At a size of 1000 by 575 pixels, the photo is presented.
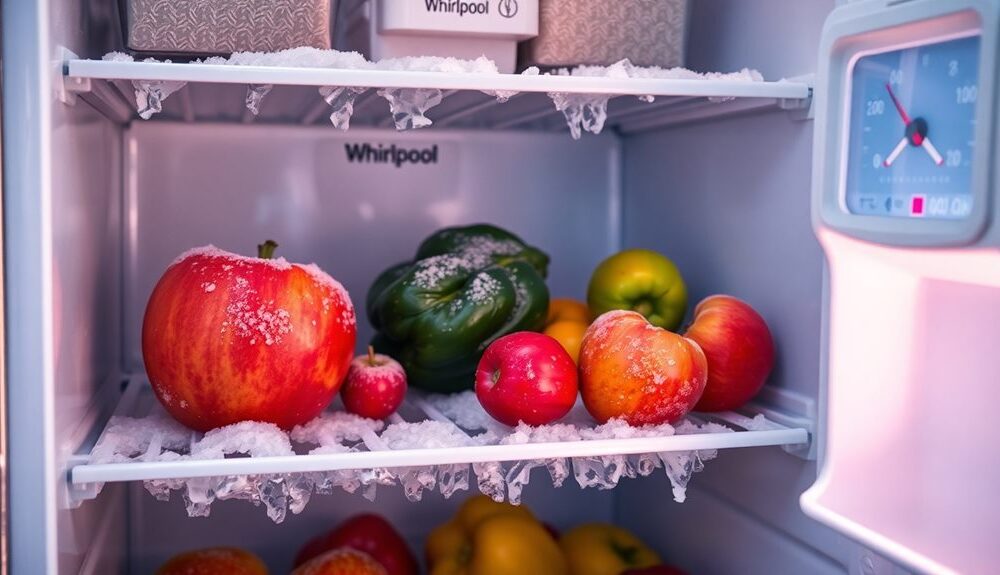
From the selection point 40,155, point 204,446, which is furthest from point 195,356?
point 40,155

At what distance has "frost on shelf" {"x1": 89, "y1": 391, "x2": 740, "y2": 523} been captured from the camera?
979 mm

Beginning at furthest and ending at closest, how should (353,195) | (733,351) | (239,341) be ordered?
(353,195) → (733,351) → (239,341)

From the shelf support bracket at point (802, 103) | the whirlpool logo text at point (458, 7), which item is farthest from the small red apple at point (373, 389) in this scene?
the shelf support bracket at point (802, 103)

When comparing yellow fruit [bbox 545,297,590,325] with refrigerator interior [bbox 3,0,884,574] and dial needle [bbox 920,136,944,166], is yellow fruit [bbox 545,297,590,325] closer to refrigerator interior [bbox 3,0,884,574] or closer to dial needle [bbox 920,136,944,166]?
refrigerator interior [bbox 3,0,884,574]

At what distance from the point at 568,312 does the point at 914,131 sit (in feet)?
2.01

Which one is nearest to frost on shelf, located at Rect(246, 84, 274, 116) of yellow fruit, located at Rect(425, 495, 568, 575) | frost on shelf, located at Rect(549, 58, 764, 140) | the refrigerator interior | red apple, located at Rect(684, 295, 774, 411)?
the refrigerator interior

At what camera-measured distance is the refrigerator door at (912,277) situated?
0.76 metres

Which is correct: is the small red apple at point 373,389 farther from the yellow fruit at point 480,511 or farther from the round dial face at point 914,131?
the round dial face at point 914,131

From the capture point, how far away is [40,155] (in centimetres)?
85

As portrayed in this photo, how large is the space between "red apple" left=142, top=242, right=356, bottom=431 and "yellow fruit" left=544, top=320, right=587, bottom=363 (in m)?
0.32

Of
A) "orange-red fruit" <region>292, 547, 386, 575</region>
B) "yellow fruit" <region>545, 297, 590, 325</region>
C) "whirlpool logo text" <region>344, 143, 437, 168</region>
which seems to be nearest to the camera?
"orange-red fruit" <region>292, 547, 386, 575</region>

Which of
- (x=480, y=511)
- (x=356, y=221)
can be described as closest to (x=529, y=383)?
(x=480, y=511)

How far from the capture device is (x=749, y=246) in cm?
124

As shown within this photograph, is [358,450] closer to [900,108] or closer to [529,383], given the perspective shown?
[529,383]
